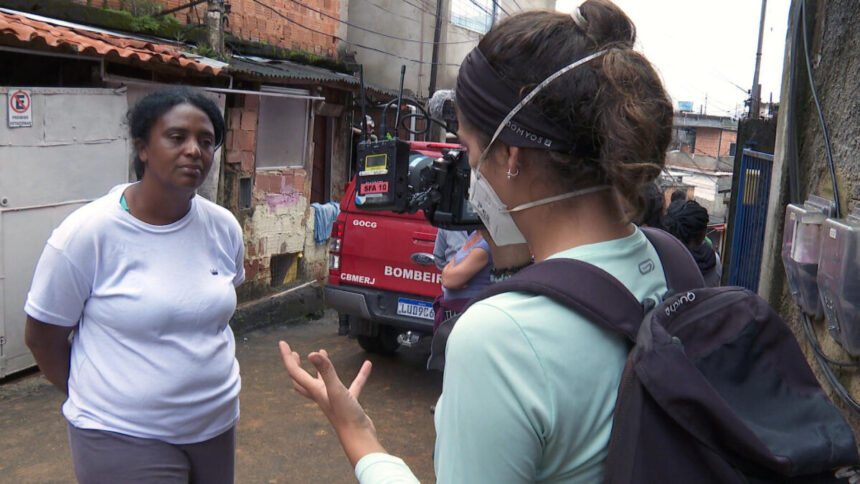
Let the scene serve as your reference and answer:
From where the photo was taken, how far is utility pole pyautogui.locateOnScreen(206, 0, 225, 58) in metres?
8.20

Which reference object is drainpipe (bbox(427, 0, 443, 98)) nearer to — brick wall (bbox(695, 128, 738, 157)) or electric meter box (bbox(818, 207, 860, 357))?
electric meter box (bbox(818, 207, 860, 357))

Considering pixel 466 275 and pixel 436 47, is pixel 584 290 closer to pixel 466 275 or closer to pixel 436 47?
pixel 466 275

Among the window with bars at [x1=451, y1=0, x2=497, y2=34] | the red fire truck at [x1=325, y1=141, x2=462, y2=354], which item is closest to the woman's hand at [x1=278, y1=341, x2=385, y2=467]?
the red fire truck at [x1=325, y1=141, x2=462, y2=354]

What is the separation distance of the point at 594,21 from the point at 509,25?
134 millimetres

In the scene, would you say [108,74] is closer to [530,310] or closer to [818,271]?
[818,271]

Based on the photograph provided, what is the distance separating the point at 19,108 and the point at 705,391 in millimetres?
6002

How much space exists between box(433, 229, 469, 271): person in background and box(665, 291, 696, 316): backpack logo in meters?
4.01

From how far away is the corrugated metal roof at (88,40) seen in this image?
539 cm

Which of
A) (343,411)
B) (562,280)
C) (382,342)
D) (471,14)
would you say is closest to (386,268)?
(382,342)

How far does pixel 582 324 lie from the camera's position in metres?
1.05

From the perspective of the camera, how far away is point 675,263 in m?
1.31

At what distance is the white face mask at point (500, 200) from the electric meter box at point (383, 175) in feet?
6.59

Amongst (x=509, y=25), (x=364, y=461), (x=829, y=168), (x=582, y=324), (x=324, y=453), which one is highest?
(x=509, y=25)

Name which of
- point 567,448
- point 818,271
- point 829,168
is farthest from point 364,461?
point 829,168
